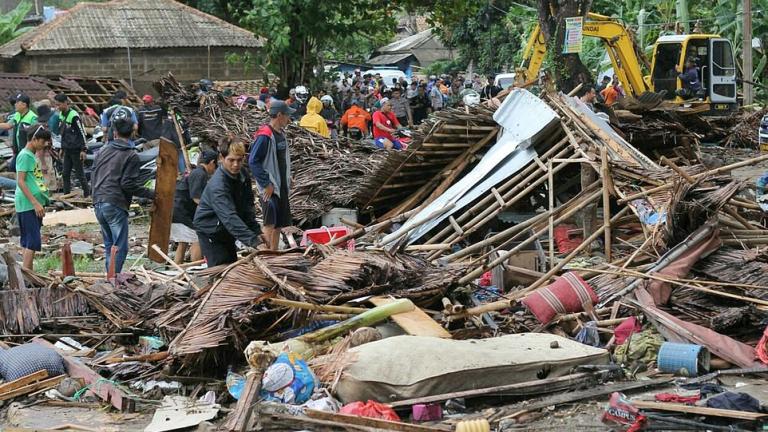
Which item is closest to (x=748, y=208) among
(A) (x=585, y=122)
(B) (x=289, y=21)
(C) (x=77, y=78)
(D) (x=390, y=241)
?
(A) (x=585, y=122)

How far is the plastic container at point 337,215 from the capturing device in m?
12.9

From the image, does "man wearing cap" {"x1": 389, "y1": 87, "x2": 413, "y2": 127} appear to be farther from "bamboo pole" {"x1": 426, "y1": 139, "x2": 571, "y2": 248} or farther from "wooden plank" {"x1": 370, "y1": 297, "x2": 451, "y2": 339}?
"wooden plank" {"x1": 370, "y1": 297, "x2": 451, "y2": 339}

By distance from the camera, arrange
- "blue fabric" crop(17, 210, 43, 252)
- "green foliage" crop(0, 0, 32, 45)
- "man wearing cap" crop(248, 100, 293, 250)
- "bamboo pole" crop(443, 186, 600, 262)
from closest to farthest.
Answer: "bamboo pole" crop(443, 186, 600, 262), "man wearing cap" crop(248, 100, 293, 250), "blue fabric" crop(17, 210, 43, 252), "green foliage" crop(0, 0, 32, 45)

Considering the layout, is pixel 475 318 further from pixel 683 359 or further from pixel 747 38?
pixel 747 38

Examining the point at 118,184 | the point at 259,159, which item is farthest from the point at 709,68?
the point at 118,184

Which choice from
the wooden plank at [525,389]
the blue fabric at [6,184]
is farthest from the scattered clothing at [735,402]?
A: the blue fabric at [6,184]

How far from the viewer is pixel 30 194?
419 inches

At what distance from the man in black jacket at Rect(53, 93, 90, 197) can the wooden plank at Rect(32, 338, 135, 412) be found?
10326 mm

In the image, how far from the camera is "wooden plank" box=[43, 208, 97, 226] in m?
15.6

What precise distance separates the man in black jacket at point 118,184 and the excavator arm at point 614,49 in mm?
14013

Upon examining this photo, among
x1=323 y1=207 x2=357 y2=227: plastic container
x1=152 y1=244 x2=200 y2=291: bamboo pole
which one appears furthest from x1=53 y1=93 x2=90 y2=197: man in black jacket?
x1=152 y1=244 x2=200 y2=291: bamboo pole

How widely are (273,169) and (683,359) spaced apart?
4528 mm

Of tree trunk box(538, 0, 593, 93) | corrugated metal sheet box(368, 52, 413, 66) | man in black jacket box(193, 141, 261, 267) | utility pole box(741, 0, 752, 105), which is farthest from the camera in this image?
corrugated metal sheet box(368, 52, 413, 66)

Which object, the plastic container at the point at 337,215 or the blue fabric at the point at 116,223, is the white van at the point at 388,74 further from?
the blue fabric at the point at 116,223
